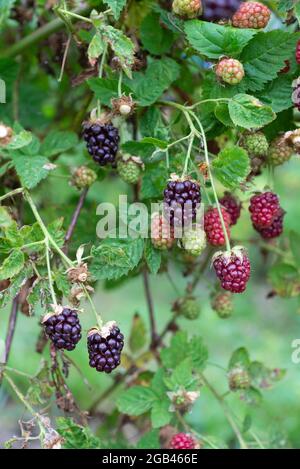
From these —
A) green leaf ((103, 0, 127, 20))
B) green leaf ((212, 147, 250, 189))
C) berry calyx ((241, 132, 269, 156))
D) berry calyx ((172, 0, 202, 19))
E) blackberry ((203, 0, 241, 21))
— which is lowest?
green leaf ((212, 147, 250, 189))

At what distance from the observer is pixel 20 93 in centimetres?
212

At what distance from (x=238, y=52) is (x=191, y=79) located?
0.50 metres

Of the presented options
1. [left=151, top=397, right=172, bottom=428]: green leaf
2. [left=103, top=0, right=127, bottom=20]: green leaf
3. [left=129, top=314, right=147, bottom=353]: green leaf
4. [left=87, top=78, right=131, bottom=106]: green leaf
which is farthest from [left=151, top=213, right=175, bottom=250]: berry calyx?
[left=129, top=314, right=147, bottom=353]: green leaf

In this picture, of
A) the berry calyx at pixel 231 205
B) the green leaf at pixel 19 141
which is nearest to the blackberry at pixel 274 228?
the berry calyx at pixel 231 205

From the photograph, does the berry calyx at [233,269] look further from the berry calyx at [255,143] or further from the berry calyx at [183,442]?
the berry calyx at [183,442]

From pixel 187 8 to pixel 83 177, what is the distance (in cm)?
41

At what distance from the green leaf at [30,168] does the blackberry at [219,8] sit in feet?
1.55

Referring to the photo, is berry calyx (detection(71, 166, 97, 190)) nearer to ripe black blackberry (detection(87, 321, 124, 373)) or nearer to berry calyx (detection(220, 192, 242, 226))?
berry calyx (detection(220, 192, 242, 226))

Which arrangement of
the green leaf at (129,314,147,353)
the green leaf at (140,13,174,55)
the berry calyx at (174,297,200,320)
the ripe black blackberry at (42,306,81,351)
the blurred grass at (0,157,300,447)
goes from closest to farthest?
1. the ripe black blackberry at (42,306,81,351)
2. the green leaf at (140,13,174,55)
3. the berry calyx at (174,297,200,320)
4. the green leaf at (129,314,147,353)
5. the blurred grass at (0,157,300,447)

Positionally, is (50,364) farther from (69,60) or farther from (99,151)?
(69,60)

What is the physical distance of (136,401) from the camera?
1.68 metres

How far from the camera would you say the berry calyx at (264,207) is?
1.40 metres

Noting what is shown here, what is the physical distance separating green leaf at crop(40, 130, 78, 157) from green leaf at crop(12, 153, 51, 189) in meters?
0.11

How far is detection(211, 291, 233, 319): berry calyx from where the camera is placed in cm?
176
